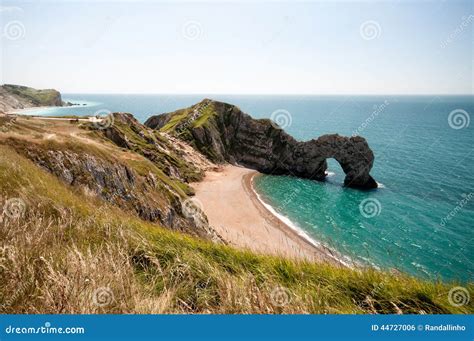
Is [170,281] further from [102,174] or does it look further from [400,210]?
[400,210]

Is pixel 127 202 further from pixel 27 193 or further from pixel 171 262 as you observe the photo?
pixel 171 262

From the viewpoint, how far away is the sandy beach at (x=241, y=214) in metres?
43.6

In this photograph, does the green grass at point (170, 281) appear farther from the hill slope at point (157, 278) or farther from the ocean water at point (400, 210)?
the ocean water at point (400, 210)

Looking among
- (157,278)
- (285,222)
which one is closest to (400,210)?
(285,222)

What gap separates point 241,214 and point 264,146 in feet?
149

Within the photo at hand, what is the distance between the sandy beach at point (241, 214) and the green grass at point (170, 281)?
30.0 meters

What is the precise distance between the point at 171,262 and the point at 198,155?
277 feet

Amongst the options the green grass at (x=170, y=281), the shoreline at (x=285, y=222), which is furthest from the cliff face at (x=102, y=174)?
the shoreline at (x=285, y=222)

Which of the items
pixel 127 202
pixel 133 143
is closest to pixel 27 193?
pixel 127 202

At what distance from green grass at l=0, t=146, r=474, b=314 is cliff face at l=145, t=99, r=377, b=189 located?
8004cm

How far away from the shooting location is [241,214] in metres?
55.9

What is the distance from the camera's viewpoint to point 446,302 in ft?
16.8

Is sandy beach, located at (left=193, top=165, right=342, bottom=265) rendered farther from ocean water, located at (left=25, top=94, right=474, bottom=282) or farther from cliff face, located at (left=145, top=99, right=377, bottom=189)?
cliff face, located at (left=145, top=99, right=377, bottom=189)

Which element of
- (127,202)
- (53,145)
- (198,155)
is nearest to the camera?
(53,145)
